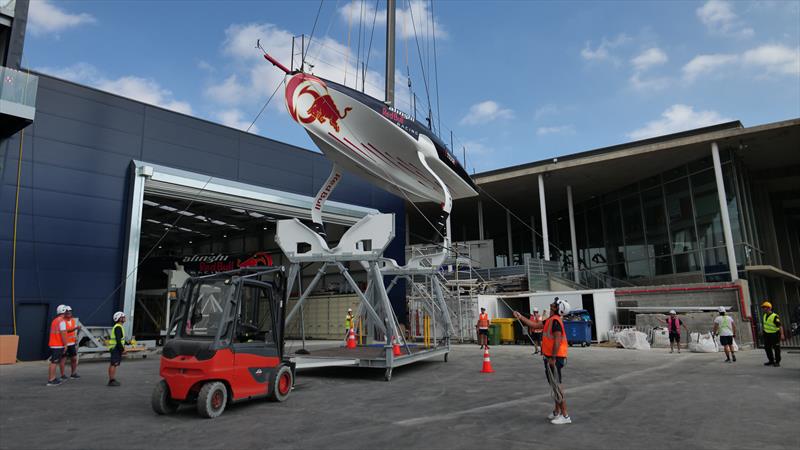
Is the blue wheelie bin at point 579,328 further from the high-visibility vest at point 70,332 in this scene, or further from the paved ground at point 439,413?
the high-visibility vest at point 70,332

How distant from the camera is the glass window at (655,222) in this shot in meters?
26.9

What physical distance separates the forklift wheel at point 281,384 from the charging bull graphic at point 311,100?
6.06 metres

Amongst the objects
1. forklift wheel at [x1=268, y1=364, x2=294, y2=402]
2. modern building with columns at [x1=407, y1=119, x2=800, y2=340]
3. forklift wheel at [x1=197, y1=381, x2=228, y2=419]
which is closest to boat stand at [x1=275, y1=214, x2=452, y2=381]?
forklift wheel at [x1=268, y1=364, x2=294, y2=402]

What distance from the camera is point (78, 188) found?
16.8m

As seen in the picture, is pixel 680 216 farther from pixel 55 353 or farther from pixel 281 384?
pixel 55 353

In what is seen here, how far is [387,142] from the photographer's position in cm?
1338

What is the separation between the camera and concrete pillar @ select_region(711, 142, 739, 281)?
21922 millimetres

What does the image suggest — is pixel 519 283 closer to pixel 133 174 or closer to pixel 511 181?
pixel 511 181

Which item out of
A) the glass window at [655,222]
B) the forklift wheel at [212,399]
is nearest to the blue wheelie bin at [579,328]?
the glass window at [655,222]

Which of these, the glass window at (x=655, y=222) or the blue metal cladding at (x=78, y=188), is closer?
the blue metal cladding at (x=78, y=188)

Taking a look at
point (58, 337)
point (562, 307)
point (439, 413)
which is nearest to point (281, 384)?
point (439, 413)

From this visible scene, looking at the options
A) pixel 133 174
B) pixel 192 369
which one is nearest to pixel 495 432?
pixel 192 369

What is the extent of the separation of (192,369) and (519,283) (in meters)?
21.7

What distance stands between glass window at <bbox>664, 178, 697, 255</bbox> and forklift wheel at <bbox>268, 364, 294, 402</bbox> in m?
23.7
